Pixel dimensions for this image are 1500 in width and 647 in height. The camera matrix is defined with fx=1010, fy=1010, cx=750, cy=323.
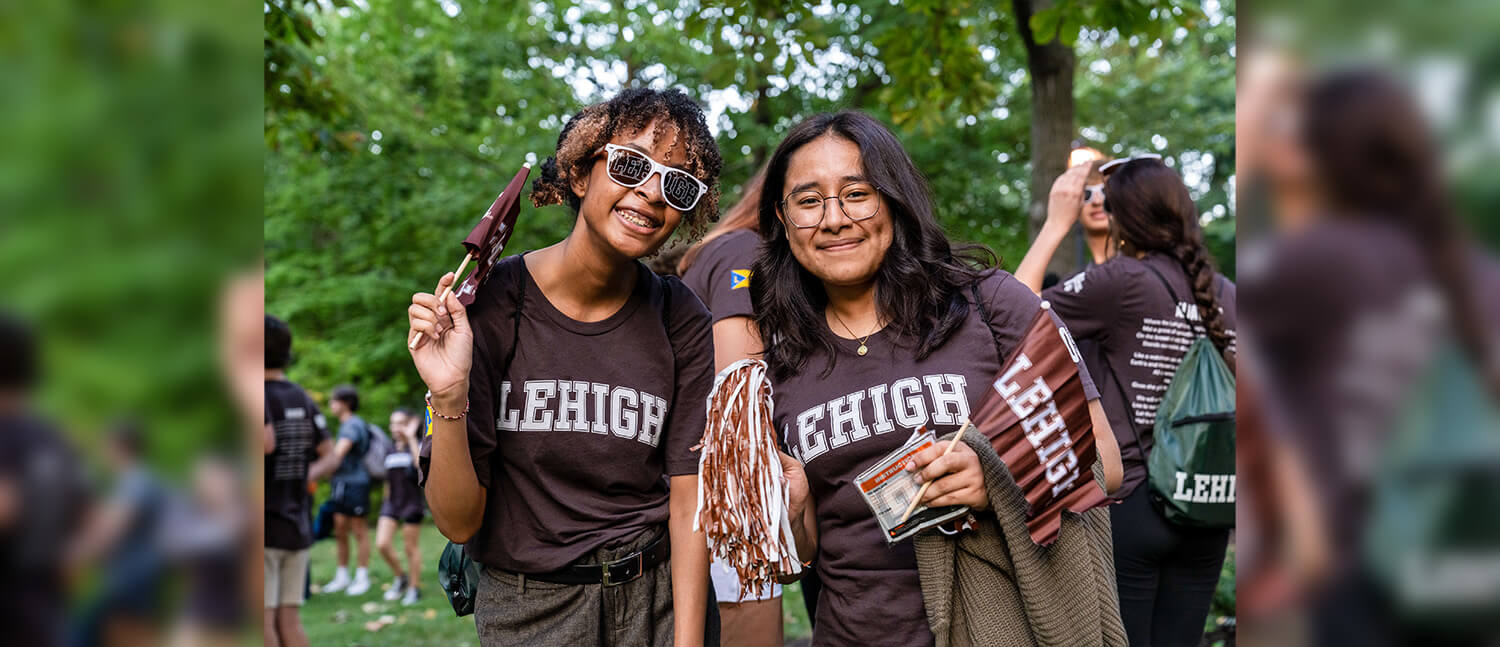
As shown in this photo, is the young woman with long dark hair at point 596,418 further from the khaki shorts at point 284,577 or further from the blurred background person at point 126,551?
the khaki shorts at point 284,577

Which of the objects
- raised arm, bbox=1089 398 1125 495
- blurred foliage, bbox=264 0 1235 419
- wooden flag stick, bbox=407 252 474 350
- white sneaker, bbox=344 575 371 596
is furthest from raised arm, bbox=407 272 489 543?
white sneaker, bbox=344 575 371 596

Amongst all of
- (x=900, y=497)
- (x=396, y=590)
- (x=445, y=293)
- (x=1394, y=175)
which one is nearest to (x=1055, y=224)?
(x=900, y=497)

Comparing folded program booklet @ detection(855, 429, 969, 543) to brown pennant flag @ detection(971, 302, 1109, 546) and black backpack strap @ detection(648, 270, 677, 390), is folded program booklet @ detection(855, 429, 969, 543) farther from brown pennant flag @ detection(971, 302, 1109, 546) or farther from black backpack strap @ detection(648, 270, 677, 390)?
black backpack strap @ detection(648, 270, 677, 390)

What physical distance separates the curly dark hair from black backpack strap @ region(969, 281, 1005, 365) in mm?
720

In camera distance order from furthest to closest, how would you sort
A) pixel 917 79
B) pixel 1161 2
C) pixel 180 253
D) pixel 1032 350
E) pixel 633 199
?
pixel 917 79, pixel 1161 2, pixel 633 199, pixel 1032 350, pixel 180 253

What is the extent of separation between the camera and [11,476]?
49 cm

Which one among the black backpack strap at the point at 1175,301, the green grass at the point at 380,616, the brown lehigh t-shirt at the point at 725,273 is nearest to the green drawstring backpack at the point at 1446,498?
the brown lehigh t-shirt at the point at 725,273

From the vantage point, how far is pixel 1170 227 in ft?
11.3

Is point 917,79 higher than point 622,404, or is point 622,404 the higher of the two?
point 917,79

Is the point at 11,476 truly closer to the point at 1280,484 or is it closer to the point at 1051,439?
the point at 1280,484

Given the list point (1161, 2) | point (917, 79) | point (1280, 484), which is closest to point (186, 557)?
point (1280, 484)

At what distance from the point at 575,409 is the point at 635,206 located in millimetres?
506

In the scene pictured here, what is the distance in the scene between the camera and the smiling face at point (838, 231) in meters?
2.36

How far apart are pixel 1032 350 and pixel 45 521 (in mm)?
1762
